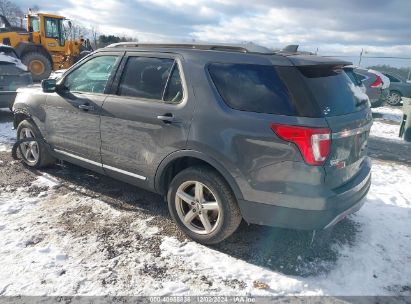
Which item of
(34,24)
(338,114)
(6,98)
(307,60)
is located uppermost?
(34,24)

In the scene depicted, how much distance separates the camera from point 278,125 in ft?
9.17

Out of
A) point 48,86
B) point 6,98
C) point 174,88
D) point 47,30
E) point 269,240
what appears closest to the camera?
point 174,88

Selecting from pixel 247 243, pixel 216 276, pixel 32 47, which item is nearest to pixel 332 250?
pixel 247 243

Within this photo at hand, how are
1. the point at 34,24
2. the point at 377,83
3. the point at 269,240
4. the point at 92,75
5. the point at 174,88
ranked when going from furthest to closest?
the point at 34,24, the point at 377,83, the point at 92,75, the point at 269,240, the point at 174,88

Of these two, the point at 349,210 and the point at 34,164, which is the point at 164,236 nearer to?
the point at 349,210

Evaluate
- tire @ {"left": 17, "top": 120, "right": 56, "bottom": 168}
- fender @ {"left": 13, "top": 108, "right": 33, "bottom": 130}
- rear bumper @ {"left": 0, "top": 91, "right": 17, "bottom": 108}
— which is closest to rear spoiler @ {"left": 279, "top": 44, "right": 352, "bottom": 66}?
tire @ {"left": 17, "top": 120, "right": 56, "bottom": 168}

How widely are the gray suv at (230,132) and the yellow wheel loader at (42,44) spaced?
12.9 meters

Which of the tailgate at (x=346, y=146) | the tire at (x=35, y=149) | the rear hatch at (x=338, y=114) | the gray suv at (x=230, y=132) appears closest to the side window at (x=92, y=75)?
the gray suv at (x=230, y=132)

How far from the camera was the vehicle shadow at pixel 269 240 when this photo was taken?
3250mm

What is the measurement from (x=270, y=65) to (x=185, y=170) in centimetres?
126

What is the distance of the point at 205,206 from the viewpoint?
3355 mm

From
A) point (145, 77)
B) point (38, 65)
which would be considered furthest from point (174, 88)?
point (38, 65)

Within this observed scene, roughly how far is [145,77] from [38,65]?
13721mm

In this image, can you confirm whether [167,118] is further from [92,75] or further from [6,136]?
[6,136]
